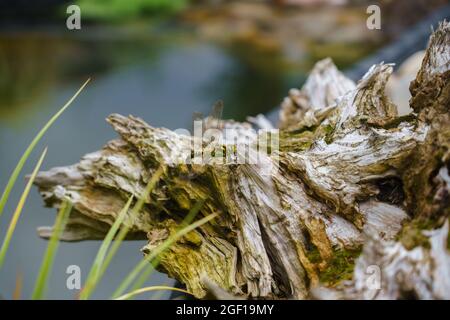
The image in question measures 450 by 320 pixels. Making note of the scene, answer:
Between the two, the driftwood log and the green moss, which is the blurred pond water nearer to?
the driftwood log

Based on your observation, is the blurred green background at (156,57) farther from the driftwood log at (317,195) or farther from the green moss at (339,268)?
the green moss at (339,268)

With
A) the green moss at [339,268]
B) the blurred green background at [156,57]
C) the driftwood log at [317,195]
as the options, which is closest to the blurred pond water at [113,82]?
the blurred green background at [156,57]

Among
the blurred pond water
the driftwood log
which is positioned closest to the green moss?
the driftwood log

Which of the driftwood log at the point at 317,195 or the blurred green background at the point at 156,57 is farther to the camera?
the blurred green background at the point at 156,57

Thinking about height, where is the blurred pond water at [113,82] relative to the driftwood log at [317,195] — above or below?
above

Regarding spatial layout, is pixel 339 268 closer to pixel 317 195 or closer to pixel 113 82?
pixel 317 195

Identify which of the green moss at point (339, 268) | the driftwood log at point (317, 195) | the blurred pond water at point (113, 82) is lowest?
the green moss at point (339, 268)

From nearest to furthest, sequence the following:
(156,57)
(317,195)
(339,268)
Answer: (339,268) < (317,195) < (156,57)

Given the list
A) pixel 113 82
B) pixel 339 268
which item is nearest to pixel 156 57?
pixel 113 82

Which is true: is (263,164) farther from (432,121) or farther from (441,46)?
(441,46)
